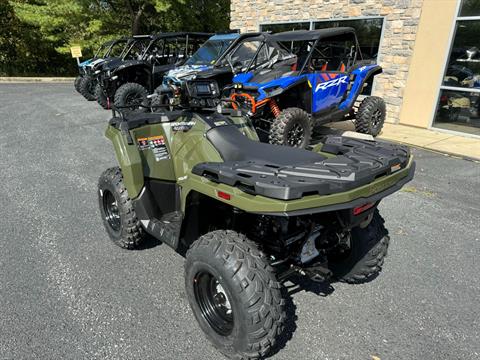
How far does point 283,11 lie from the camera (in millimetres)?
10773

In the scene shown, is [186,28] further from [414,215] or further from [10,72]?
Result: [414,215]

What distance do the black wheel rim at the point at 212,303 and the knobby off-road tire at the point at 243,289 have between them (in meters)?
0.07

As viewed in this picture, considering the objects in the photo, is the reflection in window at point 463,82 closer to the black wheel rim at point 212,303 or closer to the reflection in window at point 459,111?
the reflection in window at point 459,111

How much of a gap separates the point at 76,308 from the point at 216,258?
4.19ft

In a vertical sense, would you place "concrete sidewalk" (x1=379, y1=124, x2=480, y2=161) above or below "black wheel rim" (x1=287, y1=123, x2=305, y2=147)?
below

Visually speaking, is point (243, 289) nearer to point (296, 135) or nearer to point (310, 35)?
point (296, 135)

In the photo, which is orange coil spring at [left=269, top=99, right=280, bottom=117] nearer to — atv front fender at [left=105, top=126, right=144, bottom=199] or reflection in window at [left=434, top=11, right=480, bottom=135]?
atv front fender at [left=105, top=126, right=144, bottom=199]

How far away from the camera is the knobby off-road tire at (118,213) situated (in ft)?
10.0

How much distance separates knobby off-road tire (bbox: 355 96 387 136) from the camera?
7.32 m

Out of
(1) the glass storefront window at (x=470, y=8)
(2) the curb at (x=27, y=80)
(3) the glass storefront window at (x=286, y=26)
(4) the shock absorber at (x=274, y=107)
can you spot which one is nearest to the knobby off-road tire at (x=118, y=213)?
(4) the shock absorber at (x=274, y=107)

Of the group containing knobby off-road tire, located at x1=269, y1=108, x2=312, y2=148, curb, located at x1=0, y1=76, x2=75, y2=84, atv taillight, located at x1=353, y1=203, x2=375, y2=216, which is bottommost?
curb, located at x1=0, y1=76, x2=75, y2=84

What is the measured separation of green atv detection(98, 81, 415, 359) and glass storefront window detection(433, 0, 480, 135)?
6.61 meters

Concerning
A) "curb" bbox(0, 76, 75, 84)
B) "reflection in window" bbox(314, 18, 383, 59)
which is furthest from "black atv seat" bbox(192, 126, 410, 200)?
"curb" bbox(0, 76, 75, 84)

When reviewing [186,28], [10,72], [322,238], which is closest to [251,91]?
[322,238]
